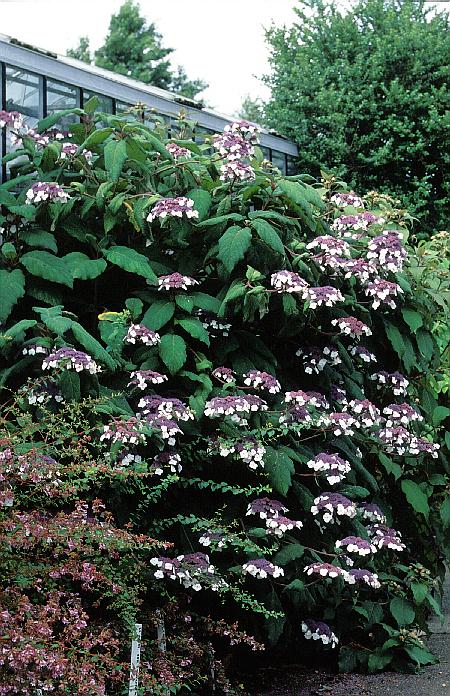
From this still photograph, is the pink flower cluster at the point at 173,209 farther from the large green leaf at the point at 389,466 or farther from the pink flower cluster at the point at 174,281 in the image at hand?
the large green leaf at the point at 389,466

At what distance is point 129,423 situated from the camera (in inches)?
112

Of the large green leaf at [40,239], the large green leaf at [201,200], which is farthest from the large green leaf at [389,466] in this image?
the large green leaf at [40,239]

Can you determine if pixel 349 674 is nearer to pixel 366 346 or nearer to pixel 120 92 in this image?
pixel 366 346

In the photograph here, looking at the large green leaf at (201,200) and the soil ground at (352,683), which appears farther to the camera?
the soil ground at (352,683)

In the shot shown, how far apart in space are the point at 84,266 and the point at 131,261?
0.16 m

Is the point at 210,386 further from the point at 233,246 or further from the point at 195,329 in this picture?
the point at 233,246

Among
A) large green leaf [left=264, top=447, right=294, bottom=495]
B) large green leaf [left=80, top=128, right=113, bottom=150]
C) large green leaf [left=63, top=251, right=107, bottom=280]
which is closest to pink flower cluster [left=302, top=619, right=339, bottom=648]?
large green leaf [left=264, top=447, right=294, bottom=495]

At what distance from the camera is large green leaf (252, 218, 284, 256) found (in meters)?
3.18

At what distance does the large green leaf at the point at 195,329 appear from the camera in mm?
3178

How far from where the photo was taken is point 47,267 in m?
3.25

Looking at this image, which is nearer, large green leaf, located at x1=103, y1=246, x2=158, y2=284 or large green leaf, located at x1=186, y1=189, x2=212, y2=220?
large green leaf, located at x1=103, y1=246, x2=158, y2=284

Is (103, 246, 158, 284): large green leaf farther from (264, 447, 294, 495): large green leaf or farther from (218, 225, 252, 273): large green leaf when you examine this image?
(264, 447, 294, 495): large green leaf

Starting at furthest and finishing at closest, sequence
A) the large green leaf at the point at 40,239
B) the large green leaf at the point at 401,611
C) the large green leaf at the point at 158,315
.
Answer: the large green leaf at the point at 401,611 < the large green leaf at the point at 40,239 < the large green leaf at the point at 158,315

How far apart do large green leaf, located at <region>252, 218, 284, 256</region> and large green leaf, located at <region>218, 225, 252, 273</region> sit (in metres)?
0.04
